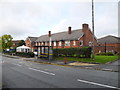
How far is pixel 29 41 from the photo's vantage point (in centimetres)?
5138

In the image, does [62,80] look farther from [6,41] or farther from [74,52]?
[6,41]

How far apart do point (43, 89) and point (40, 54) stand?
720 inches

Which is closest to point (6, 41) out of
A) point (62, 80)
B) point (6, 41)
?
point (6, 41)

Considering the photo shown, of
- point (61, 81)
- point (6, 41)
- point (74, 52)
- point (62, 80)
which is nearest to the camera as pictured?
point (61, 81)

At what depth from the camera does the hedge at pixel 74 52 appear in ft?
57.7

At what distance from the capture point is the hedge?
1758cm

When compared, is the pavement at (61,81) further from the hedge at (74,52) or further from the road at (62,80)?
the hedge at (74,52)

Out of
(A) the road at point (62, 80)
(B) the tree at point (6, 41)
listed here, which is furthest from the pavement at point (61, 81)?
(B) the tree at point (6, 41)

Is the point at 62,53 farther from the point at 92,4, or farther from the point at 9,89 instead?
the point at 9,89

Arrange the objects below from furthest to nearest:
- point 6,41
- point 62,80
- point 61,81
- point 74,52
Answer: point 6,41, point 74,52, point 62,80, point 61,81

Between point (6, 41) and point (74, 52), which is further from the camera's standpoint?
point (6, 41)

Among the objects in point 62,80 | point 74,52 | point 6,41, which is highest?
point 6,41

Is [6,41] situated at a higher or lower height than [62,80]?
higher

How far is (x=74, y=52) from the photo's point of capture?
19.5 m
